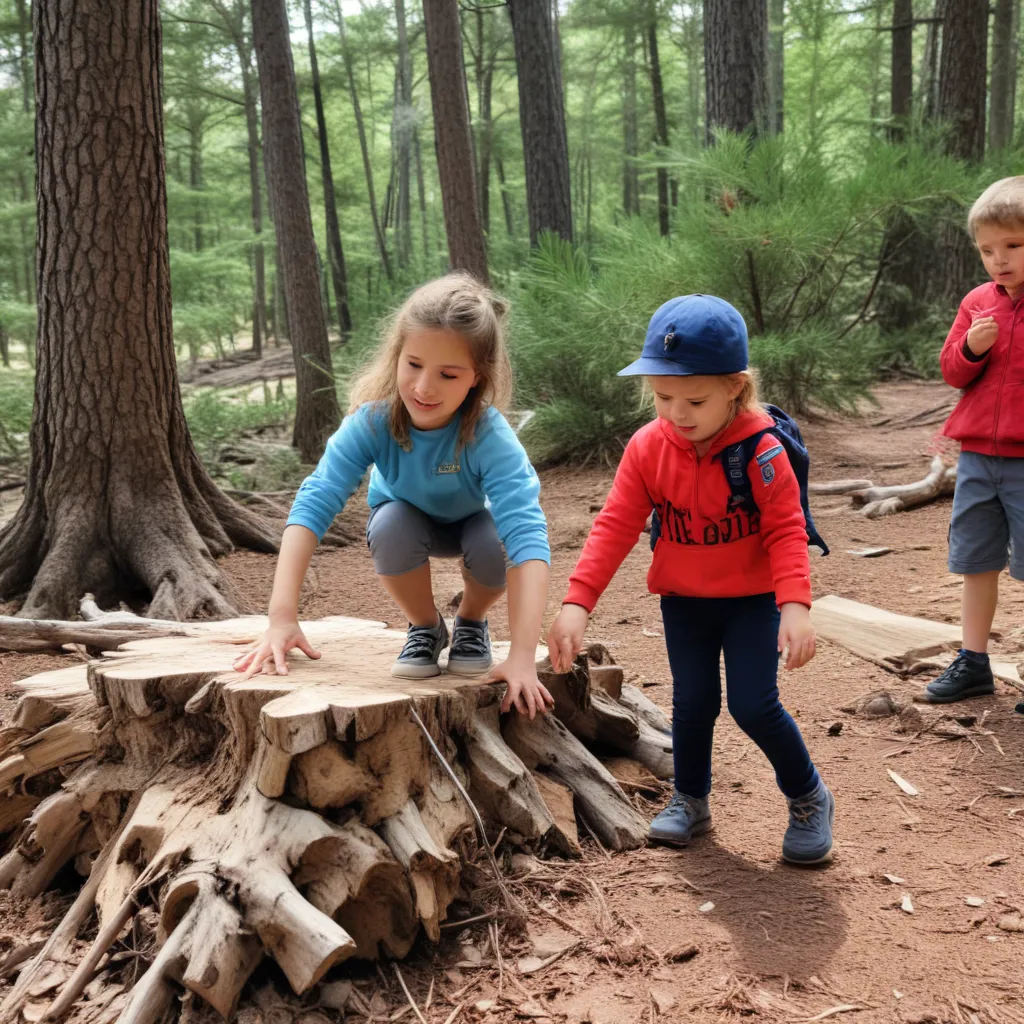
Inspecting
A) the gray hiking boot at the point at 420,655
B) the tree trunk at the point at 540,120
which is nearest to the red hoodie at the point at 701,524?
the gray hiking boot at the point at 420,655

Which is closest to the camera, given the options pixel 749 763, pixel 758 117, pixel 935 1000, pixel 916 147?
pixel 935 1000

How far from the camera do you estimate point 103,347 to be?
4.93 m

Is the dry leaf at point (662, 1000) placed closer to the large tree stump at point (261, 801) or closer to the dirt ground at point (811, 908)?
the dirt ground at point (811, 908)

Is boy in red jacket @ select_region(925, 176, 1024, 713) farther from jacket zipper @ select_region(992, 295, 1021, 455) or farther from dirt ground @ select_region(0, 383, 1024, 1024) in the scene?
dirt ground @ select_region(0, 383, 1024, 1024)

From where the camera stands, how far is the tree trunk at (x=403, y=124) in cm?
2430

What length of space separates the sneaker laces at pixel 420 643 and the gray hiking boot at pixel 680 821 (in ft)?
2.54

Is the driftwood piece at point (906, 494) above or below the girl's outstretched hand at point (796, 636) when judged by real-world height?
below

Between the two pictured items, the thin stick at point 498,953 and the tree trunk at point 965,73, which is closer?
the thin stick at point 498,953

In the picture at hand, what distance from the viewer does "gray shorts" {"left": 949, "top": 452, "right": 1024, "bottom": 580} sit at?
3.39m

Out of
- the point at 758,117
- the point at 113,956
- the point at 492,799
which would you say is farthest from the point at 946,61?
the point at 113,956

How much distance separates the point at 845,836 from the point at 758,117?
342 inches

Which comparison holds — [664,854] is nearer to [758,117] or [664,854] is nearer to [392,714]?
[392,714]

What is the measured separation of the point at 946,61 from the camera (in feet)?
37.5

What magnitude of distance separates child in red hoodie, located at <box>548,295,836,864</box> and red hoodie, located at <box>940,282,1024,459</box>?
1.37 meters
